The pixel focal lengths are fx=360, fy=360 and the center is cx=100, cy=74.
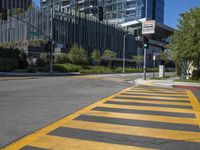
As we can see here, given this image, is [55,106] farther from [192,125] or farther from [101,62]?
[101,62]

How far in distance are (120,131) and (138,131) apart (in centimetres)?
44

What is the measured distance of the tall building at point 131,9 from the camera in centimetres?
11288

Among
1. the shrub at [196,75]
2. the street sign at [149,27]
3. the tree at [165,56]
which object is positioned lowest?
the shrub at [196,75]

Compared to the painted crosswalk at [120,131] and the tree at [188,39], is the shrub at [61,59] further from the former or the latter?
the painted crosswalk at [120,131]

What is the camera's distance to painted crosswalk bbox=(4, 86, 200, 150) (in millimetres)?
7102

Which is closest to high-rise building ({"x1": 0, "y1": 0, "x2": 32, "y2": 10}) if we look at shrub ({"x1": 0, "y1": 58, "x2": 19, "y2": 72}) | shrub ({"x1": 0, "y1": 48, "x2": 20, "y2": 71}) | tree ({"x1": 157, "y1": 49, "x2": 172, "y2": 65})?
shrub ({"x1": 0, "y1": 48, "x2": 20, "y2": 71})

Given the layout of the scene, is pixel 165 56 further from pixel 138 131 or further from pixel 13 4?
pixel 13 4

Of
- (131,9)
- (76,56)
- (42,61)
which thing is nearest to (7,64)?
(42,61)

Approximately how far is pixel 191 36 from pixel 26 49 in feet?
149

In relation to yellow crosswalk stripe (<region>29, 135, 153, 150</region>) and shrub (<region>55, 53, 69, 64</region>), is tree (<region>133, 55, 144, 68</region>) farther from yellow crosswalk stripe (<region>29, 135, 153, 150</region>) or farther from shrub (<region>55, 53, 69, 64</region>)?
yellow crosswalk stripe (<region>29, 135, 153, 150</region>)

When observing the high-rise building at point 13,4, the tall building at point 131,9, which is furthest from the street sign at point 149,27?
the high-rise building at point 13,4

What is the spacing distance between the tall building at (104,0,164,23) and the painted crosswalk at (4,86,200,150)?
101 m

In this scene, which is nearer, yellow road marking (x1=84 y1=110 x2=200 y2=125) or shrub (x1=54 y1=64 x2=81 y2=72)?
yellow road marking (x1=84 y1=110 x2=200 y2=125)

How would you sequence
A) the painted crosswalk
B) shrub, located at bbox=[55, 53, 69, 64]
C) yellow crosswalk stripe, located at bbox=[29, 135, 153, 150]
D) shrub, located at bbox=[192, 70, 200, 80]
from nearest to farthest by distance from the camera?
yellow crosswalk stripe, located at bbox=[29, 135, 153, 150] < the painted crosswalk < shrub, located at bbox=[192, 70, 200, 80] < shrub, located at bbox=[55, 53, 69, 64]
